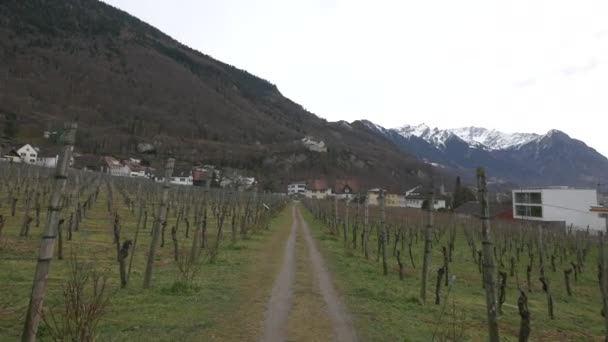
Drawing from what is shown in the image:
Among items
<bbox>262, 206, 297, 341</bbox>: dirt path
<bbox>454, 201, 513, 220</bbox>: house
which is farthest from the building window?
<bbox>262, 206, 297, 341</bbox>: dirt path

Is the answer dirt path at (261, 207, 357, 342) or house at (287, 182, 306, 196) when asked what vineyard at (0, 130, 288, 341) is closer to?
dirt path at (261, 207, 357, 342)

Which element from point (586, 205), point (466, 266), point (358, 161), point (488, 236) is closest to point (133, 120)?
point (358, 161)

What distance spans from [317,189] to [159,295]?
131 m

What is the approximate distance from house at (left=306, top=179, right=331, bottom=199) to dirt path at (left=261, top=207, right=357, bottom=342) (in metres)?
124

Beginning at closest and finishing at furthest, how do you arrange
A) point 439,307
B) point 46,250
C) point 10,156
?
point 46,250 < point 439,307 < point 10,156

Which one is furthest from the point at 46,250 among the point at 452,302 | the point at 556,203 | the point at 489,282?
the point at 556,203

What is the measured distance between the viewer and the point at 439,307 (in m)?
12.4

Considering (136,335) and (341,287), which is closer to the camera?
(136,335)

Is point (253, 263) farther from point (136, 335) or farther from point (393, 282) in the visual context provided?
point (136, 335)

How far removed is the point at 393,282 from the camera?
15758 millimetres

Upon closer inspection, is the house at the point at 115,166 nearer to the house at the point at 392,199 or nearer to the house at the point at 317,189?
the house at the point at 317,189

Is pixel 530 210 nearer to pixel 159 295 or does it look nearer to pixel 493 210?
pixel 493 210

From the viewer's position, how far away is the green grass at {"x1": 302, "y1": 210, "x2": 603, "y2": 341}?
9.77 metres

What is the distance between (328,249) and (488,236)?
55.6 ft
